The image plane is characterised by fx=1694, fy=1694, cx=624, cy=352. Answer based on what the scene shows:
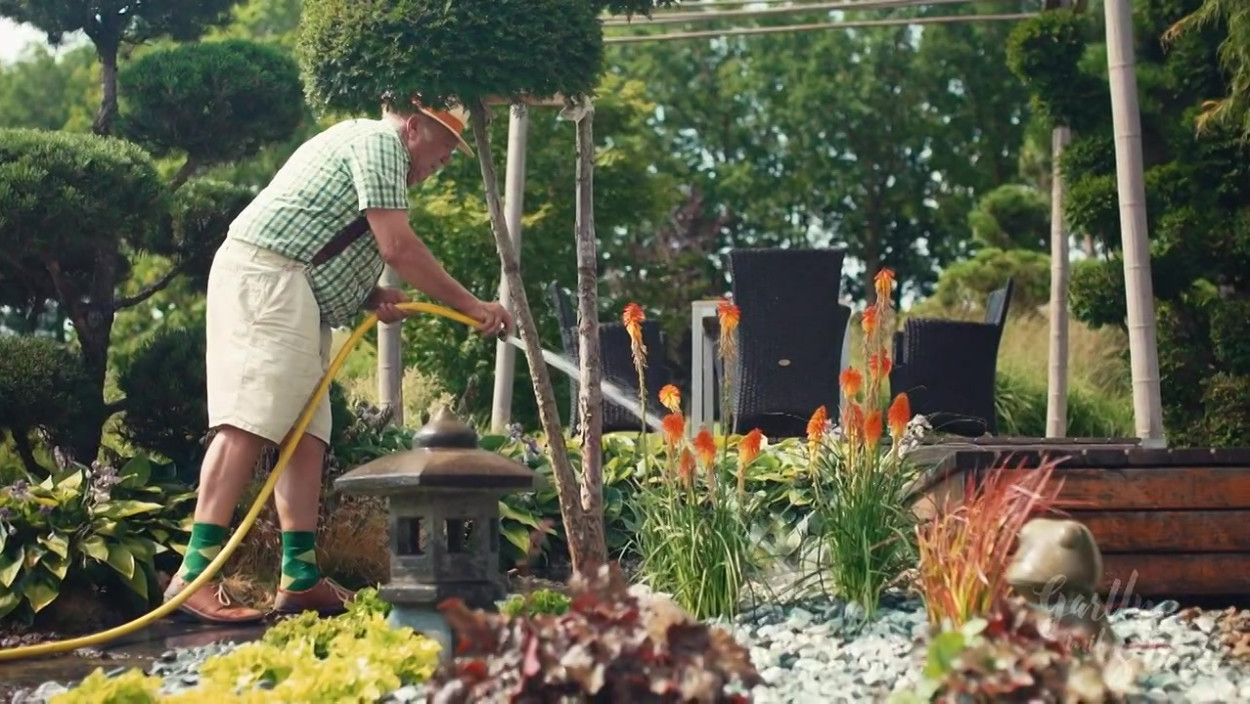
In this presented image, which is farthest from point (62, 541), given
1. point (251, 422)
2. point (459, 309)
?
point (459, 309)

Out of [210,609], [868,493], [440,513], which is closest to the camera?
[440,513]

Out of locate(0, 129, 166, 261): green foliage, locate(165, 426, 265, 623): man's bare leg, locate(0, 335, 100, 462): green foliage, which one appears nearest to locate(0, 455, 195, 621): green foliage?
locate(0, 335, 100, 462): green foliage

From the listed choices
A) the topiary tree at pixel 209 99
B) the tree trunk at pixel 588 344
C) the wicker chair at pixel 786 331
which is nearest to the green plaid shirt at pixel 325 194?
the tree trunk at pixel 588 344

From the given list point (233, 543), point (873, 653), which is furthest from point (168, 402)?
point (873, 653)

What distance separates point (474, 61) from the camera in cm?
460

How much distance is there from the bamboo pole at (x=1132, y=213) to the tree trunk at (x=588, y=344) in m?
2.89

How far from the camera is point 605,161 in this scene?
47.8 feet

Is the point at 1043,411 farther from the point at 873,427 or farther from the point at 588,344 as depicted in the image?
the point at 873,427

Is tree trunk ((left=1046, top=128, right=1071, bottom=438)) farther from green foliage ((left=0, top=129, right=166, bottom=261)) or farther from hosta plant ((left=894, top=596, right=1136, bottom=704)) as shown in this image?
hosta plant ((left=894, top=596, right=1136, bottom=704))

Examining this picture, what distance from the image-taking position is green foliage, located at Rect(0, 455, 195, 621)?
4.91m

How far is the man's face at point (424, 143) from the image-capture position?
15.2ft

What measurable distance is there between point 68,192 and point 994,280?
11.2 m

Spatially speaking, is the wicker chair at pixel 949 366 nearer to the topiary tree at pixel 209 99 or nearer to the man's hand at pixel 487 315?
the topiary tree at pixel 209 99

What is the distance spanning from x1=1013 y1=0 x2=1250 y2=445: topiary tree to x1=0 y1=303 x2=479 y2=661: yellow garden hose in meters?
4.79
